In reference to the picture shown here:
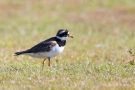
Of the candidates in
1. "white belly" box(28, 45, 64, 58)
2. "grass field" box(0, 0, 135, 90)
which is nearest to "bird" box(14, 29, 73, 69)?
"white belly" box(28, 45, 64, 58)

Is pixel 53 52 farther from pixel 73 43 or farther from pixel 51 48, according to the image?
pixel 73 43

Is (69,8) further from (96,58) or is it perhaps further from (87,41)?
(96,58)

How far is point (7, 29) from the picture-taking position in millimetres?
26062

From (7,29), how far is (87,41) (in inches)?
204

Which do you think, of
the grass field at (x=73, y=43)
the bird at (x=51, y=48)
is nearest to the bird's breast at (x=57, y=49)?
the bird at (x=51, y=48)

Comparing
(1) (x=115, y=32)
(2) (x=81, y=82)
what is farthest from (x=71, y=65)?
(1) (x=115, y=32)

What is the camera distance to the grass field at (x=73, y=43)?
461 inches

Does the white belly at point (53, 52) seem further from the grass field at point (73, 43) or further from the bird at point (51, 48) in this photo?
the grass field at point (73, 43)

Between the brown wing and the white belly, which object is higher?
the brown wing

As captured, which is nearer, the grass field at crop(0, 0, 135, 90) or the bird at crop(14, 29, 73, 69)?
the grass field at crop(0, 0, 135, 90)

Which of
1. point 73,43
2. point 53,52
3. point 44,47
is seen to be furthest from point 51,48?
point 73,43

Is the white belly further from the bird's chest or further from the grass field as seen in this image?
the grass field

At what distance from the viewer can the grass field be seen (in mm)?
11711

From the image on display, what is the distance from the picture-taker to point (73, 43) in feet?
69.3
